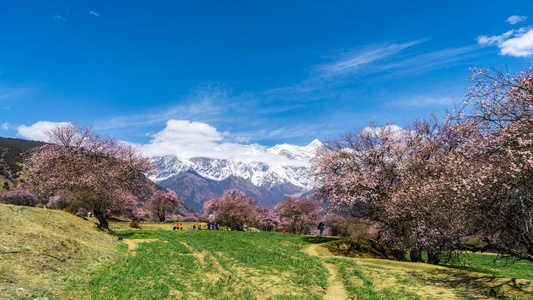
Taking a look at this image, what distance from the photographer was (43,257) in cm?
1440

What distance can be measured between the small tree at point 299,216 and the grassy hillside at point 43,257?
52259mm

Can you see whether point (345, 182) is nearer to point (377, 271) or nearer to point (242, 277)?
point (377, 271)

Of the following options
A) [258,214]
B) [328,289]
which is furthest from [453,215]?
[258,214]

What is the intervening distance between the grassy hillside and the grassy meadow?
0.03 m

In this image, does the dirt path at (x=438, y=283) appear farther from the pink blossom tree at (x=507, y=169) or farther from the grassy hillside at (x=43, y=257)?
the grassy hillside at (x=43, y=257)

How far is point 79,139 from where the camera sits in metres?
41.2

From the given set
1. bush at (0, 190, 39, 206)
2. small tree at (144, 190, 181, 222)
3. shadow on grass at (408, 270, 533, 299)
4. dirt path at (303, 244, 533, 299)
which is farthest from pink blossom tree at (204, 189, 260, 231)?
bush at (0, 190, 39, 206)

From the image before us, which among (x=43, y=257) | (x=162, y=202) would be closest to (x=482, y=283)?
(x=43, y=257)

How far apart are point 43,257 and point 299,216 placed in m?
59.9

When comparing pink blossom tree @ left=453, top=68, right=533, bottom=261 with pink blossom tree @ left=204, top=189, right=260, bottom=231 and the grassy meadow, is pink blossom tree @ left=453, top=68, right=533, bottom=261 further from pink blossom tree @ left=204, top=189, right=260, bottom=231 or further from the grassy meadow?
pink blossom tree @ left=204, top=189, right=260, bottom=231

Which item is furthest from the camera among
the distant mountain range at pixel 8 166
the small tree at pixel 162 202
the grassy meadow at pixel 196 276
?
the distant mountain range at pixel 8 166

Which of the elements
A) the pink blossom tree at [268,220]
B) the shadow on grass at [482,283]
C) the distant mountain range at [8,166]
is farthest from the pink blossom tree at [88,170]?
the distant mountain range at [8,166]

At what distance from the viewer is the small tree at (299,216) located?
7062 centimetres

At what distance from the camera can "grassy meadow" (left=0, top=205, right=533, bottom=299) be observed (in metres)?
12.7
